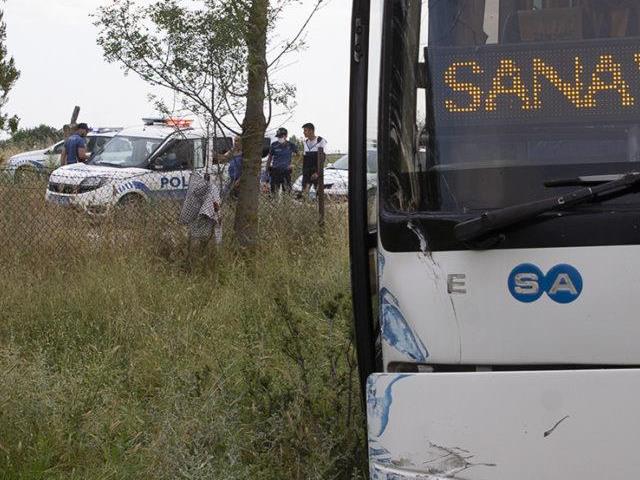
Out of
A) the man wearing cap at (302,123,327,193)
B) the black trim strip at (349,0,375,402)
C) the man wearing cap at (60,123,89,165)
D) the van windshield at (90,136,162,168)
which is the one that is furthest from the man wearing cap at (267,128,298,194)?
the black trim strip at (349,0,375,402)

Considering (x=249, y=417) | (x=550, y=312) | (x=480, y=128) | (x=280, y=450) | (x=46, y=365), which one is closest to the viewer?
(x=550, y=312)

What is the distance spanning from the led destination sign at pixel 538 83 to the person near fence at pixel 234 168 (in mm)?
8337

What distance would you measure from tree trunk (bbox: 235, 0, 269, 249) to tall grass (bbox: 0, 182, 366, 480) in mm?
252

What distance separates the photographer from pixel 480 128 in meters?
4.27

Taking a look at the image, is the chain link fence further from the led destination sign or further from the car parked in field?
the led destination sign

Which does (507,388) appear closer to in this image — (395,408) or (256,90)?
(395,408)

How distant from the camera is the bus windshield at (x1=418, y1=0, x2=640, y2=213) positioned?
4.14 metres

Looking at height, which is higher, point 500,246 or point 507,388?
point 500,246

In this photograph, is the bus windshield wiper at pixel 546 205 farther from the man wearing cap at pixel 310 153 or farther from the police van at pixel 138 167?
the man wearing cap at pixel 310 153

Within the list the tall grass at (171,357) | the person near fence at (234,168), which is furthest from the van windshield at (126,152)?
the tall grass at (171,357)

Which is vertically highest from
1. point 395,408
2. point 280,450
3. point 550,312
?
point 550,312

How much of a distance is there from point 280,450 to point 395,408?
2.07 m

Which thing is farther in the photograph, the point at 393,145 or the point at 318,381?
the point at 318,381

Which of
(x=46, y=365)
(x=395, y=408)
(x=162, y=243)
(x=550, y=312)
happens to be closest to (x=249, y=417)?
(x=46, y=365)
